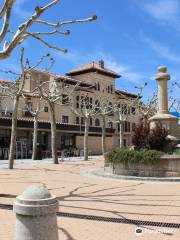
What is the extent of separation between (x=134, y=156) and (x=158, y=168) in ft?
3.97

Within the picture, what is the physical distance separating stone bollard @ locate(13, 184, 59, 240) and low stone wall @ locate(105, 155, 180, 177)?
12.0 meters

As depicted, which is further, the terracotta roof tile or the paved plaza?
the terracotta roof tile

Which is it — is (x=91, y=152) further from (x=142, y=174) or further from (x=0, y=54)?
(x=0, y=54)

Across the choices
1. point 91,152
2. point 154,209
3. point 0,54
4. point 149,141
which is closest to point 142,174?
point 149,141

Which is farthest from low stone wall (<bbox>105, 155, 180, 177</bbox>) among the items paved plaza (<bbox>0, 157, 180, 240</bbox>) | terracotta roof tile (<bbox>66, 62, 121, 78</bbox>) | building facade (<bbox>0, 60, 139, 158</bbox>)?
terracotta roof tile (<bbox>66, 62, 121, 78</bbox>)

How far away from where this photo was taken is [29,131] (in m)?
48.8

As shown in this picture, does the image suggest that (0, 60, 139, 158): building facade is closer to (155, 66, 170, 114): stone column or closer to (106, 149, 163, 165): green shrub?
(155, 66, 170, 114): stone column

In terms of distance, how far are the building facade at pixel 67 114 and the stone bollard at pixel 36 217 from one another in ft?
88.2

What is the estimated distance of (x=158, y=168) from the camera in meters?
17.1

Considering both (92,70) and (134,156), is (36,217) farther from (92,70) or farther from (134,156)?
(92,70)

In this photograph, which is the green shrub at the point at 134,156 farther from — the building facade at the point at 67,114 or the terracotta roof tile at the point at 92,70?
the terracotta roof tile at the point at 92,70

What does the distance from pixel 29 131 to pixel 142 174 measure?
32.9 m

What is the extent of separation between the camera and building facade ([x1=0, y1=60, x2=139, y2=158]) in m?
44.8

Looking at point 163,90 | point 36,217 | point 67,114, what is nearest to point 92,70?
point 67,114
